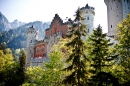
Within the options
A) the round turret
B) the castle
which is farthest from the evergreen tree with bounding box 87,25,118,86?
the round turret

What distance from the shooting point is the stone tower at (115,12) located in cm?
5909

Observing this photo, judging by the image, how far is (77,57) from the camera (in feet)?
72.4

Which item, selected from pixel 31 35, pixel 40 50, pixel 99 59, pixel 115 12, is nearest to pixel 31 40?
pixel 31 35

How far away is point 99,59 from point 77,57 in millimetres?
3336

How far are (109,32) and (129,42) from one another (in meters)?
36.1

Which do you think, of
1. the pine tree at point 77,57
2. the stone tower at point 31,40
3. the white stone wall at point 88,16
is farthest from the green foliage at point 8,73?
the stone tower at point 31,40

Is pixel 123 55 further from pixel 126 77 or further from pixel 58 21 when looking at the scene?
pixel 58 21

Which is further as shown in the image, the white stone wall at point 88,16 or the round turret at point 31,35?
the round turret at point 31,35

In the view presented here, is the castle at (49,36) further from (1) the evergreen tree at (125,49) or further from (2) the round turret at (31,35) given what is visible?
(1) the evergreen tree at (125,49)

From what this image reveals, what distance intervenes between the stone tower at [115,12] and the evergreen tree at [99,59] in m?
34.2

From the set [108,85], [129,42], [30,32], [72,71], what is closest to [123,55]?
[129,42]

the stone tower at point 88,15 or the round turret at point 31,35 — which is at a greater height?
the stone tower at point 88,15

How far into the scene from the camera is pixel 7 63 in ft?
146

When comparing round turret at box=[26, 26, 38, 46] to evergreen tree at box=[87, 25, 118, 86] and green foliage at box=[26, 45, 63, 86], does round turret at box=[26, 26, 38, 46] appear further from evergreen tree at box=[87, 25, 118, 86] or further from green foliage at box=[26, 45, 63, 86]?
evergreen tree at box=[87, 25, 118, 86]
